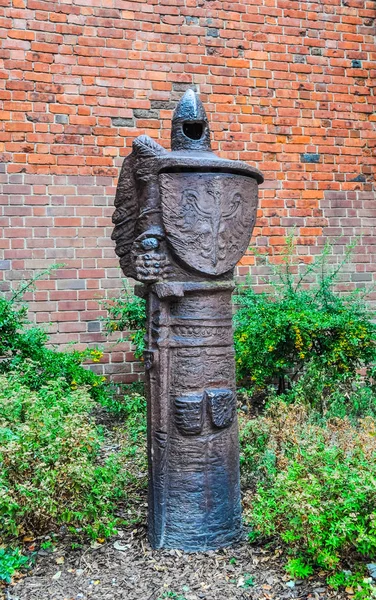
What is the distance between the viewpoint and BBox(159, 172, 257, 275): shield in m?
3.16

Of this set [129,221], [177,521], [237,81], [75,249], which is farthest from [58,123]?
[177,521]

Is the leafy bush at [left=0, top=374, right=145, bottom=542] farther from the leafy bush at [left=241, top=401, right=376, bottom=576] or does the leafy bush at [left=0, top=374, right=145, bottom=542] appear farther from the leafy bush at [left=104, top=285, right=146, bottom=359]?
the leafy bush at [left=104, top=285, right=146, bottom=359]

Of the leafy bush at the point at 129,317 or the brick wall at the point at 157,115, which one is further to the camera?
the brick wall at the point at 157,115

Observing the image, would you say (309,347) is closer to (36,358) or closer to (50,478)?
(36,358)

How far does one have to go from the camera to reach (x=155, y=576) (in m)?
2.99

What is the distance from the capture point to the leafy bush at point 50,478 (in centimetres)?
312

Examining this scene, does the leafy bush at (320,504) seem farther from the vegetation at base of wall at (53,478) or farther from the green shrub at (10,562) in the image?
the green shrub at (10,562)

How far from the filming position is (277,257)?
265 inches

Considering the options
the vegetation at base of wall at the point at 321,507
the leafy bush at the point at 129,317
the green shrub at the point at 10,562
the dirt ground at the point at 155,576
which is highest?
the leafy bush at the point at 129,317

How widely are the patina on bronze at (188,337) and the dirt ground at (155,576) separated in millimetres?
119

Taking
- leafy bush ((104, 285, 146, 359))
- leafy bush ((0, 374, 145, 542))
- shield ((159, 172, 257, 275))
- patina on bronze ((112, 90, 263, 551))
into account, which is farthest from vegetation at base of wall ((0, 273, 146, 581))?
leafy bush ((104, 285, 146, 359))

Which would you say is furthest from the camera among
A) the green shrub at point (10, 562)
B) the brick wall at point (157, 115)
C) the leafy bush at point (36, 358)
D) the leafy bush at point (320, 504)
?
the brick wall at point (157, 115)

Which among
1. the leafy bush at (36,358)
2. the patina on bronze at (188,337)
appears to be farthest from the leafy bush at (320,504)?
the leafy bush at (36,358)

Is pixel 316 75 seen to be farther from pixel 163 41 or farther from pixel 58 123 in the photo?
pixel 58 123
